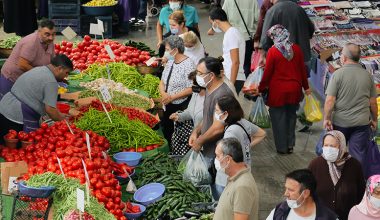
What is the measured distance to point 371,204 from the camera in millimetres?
6008

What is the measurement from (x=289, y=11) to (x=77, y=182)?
5.37 meters

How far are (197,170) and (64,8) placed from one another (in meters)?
9.39

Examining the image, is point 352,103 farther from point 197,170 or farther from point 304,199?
point 304,199

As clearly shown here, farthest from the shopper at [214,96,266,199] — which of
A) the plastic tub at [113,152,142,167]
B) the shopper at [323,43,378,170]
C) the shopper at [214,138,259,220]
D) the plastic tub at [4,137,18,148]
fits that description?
the plastic tub at [4,137,18,148]

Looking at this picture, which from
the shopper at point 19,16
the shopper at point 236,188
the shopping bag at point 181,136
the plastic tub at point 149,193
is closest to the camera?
the shopper at point 236,188

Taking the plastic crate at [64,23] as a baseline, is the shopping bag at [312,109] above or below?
above

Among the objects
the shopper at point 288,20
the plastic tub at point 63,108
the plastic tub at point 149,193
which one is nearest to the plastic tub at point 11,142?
the plastic tub at point 63,108

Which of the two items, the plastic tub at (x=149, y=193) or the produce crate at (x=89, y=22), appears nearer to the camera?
the plastic tub at (x=149, y=193)

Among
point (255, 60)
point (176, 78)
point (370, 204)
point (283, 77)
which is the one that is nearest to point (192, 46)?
point (176, 78)

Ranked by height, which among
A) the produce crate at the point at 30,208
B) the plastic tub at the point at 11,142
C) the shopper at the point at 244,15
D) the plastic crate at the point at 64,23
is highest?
the shopper at the point at 244,15

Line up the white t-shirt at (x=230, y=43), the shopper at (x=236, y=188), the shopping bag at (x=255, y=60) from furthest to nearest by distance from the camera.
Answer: the shopping bag at (x=255, y=60), the white t-shirt at (x=230, y=43), the shopper at (x=236, y=188)

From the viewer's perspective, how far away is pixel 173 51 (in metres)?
8.80

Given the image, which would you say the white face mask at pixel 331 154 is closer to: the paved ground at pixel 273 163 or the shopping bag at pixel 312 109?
the paved ground at pixel 273 163

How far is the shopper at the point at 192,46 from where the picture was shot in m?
9.33
